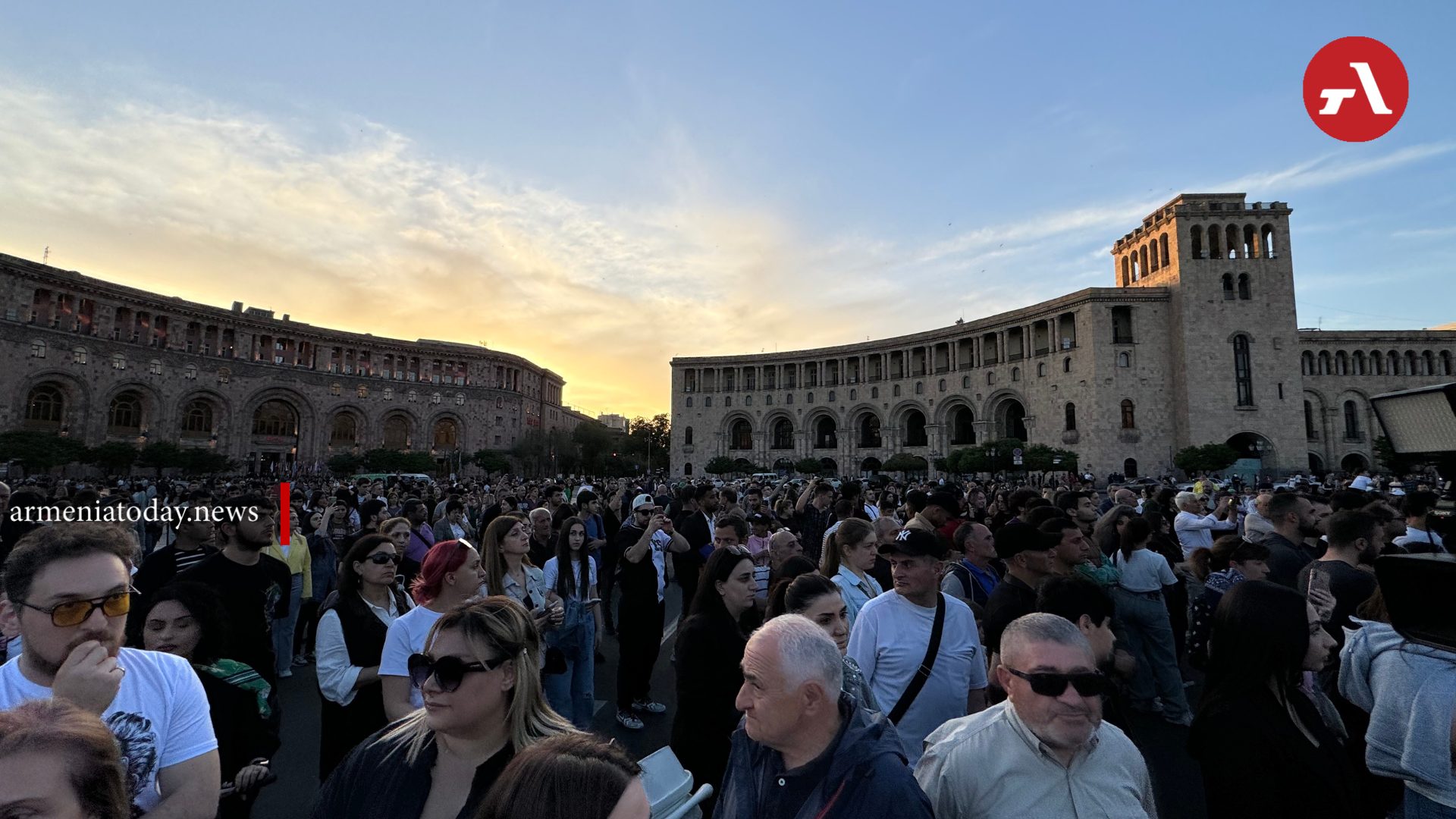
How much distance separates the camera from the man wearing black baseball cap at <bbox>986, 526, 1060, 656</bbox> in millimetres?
3697

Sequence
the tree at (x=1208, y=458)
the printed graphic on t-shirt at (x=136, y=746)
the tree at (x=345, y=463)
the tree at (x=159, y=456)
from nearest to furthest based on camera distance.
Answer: the printed graphic on t-shirt at (x=136, y=746) → the tree at (x=1208, y=458) → the tree at (x=159, y=456) → the tree at (x=345, y=463)

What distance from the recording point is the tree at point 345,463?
51.5 metres

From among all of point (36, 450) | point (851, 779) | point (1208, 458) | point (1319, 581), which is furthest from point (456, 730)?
point (36, 450)

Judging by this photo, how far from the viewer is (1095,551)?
5715mm

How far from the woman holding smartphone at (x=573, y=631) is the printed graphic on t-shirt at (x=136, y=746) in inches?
113

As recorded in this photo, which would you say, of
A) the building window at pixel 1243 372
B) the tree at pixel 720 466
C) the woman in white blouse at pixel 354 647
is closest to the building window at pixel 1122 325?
the building window at pixel 1243 372

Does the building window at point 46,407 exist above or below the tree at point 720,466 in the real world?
above

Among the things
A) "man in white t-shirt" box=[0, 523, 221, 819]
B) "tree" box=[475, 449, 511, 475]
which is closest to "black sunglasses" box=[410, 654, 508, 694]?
"man in white t-shirt" box=[0, 523, 221, 819]

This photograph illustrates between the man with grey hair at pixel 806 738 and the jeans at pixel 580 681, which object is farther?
the jeans at pixel 580 681

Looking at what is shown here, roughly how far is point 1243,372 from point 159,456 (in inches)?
2717

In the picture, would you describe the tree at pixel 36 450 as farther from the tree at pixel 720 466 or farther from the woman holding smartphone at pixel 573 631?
the woman holding smartphone at pixel 573 631

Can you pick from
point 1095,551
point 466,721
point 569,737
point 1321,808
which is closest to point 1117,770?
point 1321,808

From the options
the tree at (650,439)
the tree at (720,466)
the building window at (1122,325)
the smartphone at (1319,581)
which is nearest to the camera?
the smartphone at (1319,581)

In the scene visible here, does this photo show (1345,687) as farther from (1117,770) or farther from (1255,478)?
(1255,478)
